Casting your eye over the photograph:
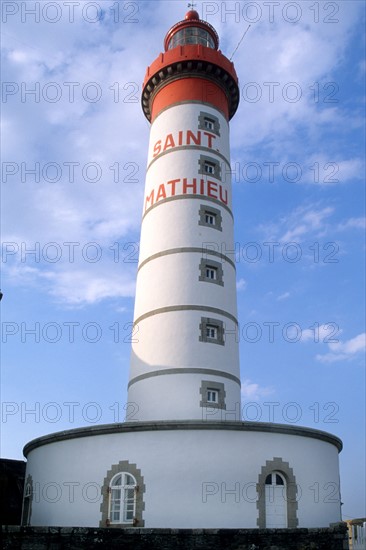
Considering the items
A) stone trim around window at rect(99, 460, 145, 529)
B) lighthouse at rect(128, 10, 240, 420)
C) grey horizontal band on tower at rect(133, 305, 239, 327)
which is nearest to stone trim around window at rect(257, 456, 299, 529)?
stone trim around window at rect(99, 460, 145, 529)

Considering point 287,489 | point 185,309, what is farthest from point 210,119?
point 287,489

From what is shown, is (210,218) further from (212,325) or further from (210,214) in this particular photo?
(212,325)

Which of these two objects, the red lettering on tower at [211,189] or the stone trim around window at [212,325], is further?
the red lettering on tower at [211,189]

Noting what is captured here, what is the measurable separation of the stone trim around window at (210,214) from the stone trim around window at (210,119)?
446 centimetres

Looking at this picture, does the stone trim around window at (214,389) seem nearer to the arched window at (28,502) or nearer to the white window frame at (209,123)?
the arched window at (28,502)

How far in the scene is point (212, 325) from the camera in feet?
83.6

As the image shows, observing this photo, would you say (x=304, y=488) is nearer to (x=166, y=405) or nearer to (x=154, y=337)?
(x=166, y=405)

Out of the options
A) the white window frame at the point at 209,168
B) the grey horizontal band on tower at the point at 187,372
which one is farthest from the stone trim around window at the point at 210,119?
the grey horizontal band on tower at the point at 187,372

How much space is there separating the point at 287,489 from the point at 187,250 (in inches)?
443

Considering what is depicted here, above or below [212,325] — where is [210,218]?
above

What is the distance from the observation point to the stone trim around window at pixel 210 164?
92.2ft

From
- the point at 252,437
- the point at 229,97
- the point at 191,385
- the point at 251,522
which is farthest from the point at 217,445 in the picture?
the point at 229,97

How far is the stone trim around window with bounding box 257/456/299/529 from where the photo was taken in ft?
63.5

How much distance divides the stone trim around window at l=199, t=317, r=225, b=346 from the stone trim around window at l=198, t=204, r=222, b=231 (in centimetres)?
461
